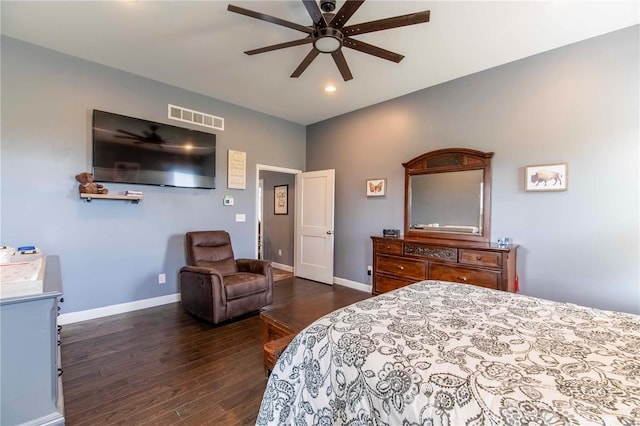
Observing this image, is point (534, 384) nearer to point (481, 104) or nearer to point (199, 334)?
point (199, 334)

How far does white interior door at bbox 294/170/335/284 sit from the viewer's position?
4887mm

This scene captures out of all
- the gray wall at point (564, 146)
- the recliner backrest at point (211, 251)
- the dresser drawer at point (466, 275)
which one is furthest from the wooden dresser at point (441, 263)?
the recliner backrest at point (211, 251)

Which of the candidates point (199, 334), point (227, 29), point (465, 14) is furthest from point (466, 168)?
point (199, 334)

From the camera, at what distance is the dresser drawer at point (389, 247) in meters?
3.66

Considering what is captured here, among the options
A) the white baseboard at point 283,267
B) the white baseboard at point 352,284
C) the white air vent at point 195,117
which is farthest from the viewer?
the white baseboard at point 283,267

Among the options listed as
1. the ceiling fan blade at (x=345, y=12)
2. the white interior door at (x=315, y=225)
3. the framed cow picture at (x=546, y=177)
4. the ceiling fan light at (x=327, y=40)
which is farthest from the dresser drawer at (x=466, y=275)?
the ceiling fan blade at (x=345, y=12)

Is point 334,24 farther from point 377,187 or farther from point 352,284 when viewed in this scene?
point 352,284

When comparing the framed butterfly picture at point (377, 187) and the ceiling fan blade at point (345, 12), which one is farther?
the framed butterfly picture at point (377, 187)

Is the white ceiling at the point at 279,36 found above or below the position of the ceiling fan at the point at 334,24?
above

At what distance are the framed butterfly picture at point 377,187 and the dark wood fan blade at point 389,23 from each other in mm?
2501

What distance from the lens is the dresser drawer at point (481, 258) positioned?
2863 millimetres

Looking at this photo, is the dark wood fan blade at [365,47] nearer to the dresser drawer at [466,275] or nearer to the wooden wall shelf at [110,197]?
the dresser drawer at [466,275]

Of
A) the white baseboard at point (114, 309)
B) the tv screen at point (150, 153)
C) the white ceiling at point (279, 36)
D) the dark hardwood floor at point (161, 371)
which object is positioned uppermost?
the white ceiling at point (279, 36)

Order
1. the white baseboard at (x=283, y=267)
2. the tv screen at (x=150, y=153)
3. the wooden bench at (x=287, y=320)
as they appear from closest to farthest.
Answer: the wooden bench at (x=287, y=320), the tv screen at (x=150, y=153), the white baseboard at (x=283, y=267)
